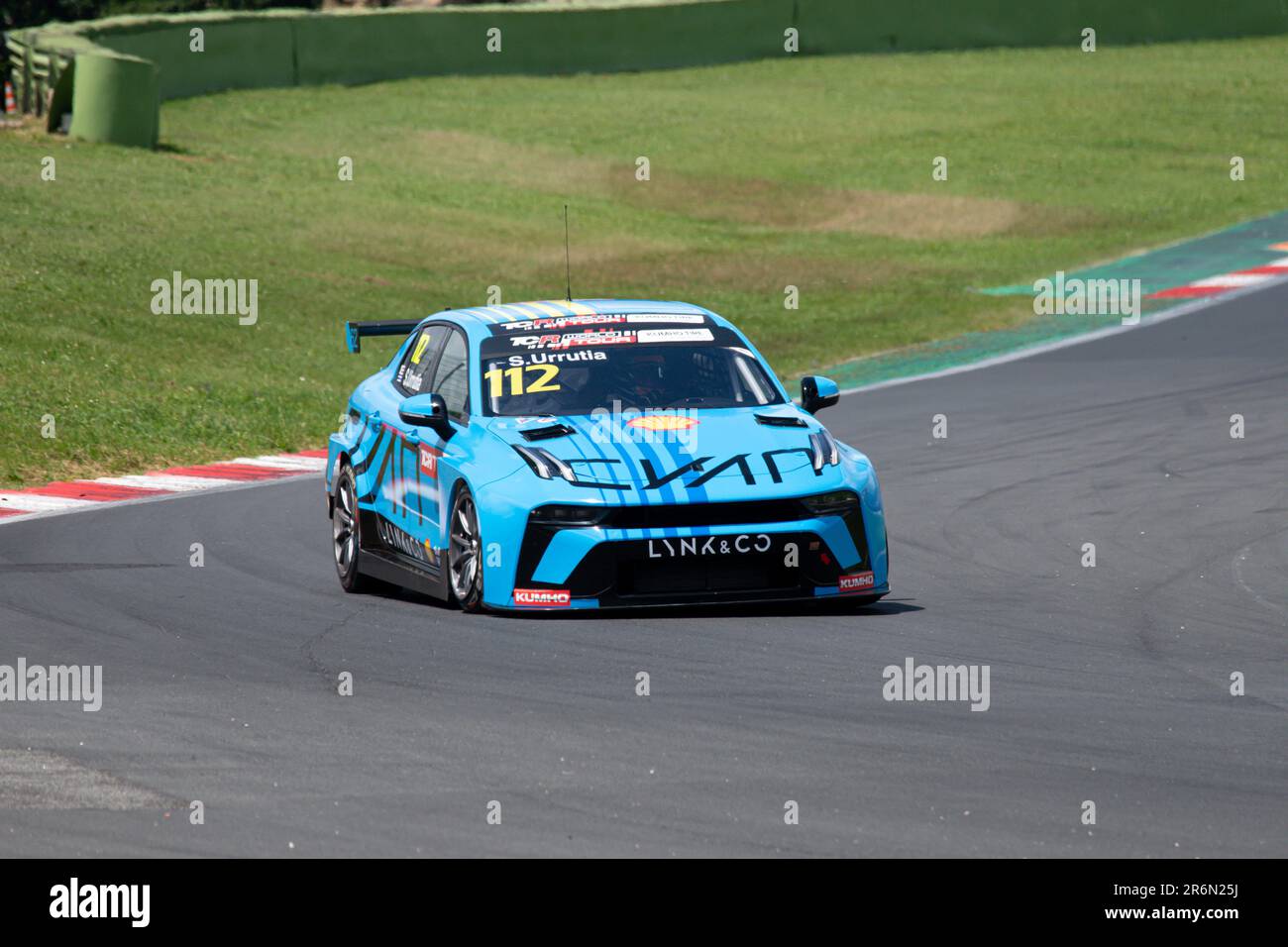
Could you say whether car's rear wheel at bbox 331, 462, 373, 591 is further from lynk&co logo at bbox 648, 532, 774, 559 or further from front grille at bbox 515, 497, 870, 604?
lynk&co logo at bbox 648, 532, 774, 559

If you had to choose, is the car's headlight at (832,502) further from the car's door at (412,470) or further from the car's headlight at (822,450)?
the car's door at (412,470)

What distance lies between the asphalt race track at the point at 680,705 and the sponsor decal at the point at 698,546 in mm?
317

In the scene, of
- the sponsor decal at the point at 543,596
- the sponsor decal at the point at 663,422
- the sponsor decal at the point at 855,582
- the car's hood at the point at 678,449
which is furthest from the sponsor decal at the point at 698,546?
the sponsor decal at the point at 663,422

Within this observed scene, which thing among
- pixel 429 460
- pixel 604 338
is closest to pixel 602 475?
pixel 429 460

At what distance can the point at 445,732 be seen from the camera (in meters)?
7.47

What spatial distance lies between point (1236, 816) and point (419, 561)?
17.5ft

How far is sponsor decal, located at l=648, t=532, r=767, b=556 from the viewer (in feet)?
31.6

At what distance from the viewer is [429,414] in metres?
10.5

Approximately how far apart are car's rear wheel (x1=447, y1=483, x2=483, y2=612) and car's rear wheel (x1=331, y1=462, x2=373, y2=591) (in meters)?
1.15

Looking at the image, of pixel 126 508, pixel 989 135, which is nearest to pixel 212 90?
pixel 989 135

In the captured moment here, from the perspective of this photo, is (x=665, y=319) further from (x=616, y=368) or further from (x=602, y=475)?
(x=602, y=475)

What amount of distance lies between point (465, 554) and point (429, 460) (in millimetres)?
740

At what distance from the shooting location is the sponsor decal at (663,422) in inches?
401
